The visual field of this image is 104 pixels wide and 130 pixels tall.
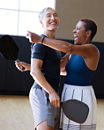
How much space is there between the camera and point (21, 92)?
254 inches

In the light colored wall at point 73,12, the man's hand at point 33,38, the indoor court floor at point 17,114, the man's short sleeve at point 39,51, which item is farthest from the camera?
the light colored wall at point 73,12

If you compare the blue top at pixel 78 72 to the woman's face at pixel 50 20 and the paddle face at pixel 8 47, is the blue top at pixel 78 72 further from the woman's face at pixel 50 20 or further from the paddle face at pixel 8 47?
the paddle face at pixel 8 47

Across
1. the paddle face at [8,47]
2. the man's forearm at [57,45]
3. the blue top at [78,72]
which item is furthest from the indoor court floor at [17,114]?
the man's forearm at [57,45]

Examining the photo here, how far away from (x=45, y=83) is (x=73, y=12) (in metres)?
5.47

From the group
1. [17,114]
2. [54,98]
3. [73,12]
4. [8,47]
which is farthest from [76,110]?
[73,12]

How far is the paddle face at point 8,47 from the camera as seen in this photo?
5.20 ft

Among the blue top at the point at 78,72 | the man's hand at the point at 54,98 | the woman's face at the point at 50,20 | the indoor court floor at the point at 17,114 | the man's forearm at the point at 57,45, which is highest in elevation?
the woman's face at the point at 50,20

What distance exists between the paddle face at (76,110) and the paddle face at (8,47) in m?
0.44

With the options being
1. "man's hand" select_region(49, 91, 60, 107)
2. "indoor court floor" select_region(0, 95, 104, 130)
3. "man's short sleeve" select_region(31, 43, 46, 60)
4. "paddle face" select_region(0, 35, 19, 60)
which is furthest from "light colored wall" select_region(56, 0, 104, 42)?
"man's hand" select_region(49, 91, 60, 107)

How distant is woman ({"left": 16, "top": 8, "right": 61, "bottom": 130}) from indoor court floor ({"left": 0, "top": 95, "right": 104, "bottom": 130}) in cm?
214

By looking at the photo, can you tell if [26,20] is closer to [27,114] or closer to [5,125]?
[27,114]

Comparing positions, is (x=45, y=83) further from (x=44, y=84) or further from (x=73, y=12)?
(x=73, y=12)

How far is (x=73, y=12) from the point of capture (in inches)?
265

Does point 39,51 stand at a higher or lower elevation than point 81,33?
lower
